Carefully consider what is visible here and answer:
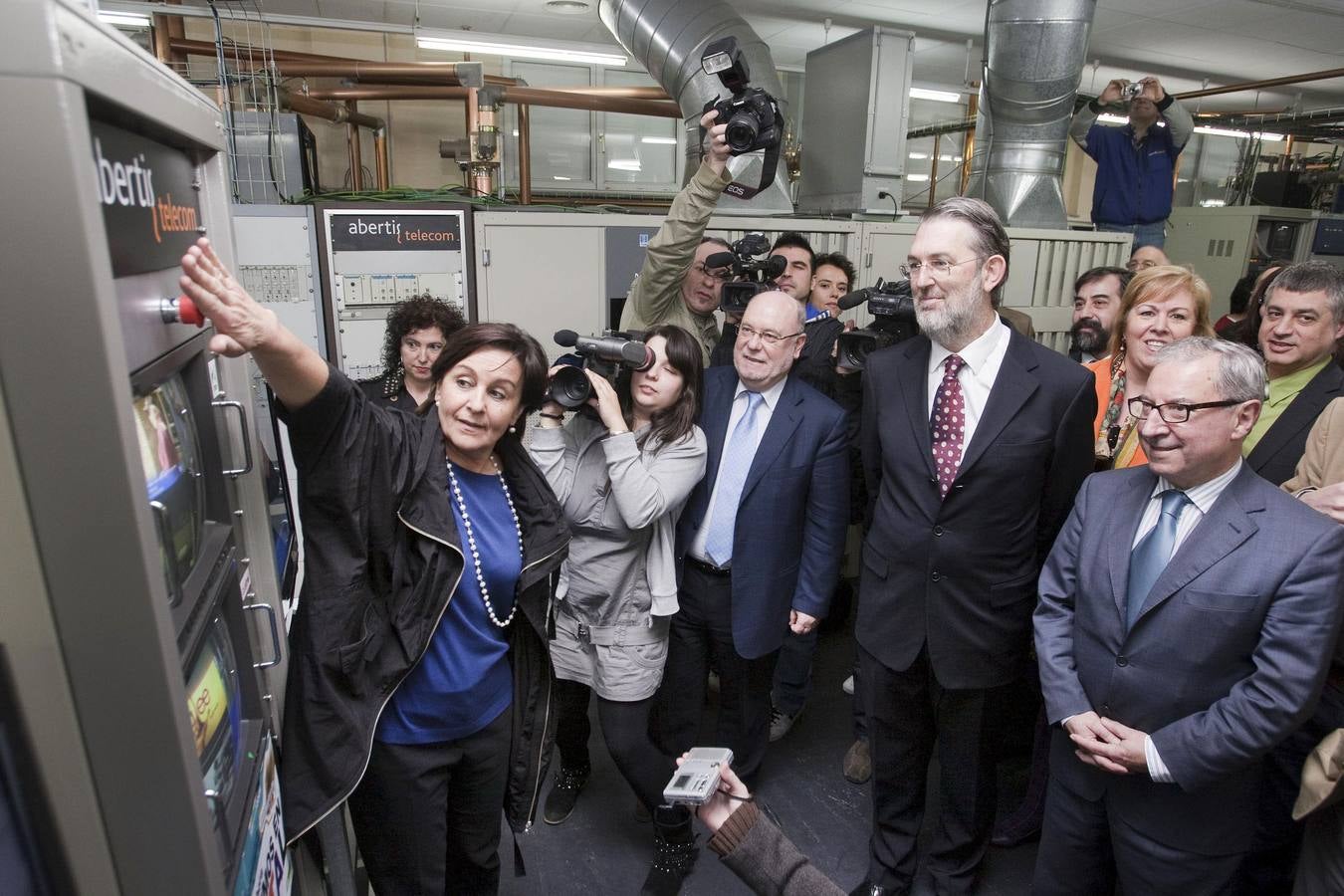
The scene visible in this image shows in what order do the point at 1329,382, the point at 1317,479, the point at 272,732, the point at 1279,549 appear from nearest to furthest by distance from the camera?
the point at 272,732
the point at 1279,549
the point at 1317,479
the point at 1329,382

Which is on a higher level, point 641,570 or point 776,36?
point 776,36

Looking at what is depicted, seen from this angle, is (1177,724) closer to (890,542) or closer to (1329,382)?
(890,542)

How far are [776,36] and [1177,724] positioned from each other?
603 centimetres

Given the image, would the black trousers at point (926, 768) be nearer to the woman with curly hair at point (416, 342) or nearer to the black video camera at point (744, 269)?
the black video camera at point (744, 269)

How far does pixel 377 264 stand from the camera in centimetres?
292

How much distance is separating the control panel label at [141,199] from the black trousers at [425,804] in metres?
0.90

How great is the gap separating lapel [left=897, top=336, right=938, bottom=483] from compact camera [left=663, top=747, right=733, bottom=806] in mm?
886

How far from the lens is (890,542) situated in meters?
1.82

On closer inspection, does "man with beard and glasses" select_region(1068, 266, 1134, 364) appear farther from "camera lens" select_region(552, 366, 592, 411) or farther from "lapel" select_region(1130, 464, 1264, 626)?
"camera lens" select_region(552, 366, 592, 411)

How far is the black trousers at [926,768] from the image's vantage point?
1.83 metres

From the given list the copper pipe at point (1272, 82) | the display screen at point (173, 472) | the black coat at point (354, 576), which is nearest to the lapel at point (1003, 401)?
the black coat at point (354, 576)

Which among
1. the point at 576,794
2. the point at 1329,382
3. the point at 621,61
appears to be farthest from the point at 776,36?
the point at 576,794

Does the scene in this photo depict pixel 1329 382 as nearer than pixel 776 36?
Yes

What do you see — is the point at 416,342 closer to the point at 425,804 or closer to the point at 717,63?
the point at 717,63
